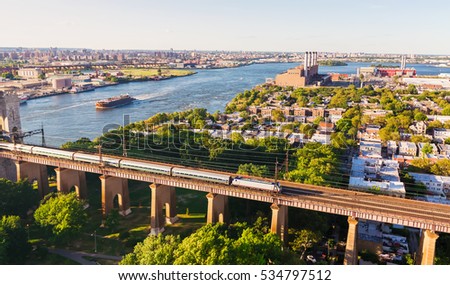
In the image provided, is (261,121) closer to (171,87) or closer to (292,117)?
(292,117)

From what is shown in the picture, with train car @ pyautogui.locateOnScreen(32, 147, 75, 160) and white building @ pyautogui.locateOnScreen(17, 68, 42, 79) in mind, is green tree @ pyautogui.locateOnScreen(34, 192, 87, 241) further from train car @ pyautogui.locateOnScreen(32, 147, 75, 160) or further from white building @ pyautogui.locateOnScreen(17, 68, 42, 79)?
white building @ pyautogui.locateOnScreen(17, 68, 42, 79)

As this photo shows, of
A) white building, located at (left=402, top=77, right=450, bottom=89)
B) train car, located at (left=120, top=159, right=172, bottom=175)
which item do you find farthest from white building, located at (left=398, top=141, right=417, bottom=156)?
white building, located at (left=402, top=77, right=450, bottom=89)

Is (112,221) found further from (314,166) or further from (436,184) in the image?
(436,184)

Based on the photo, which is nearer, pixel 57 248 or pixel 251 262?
pixel 251 262

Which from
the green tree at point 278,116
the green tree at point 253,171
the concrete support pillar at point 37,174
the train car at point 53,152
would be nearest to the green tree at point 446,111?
the green tree at point 278,116

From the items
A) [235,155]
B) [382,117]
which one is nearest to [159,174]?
[235,155]

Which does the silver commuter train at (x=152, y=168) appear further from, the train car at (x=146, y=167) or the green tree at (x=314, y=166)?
the green tree at (x=314, y=166)

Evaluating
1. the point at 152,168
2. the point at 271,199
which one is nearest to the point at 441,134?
the point at 271,199
